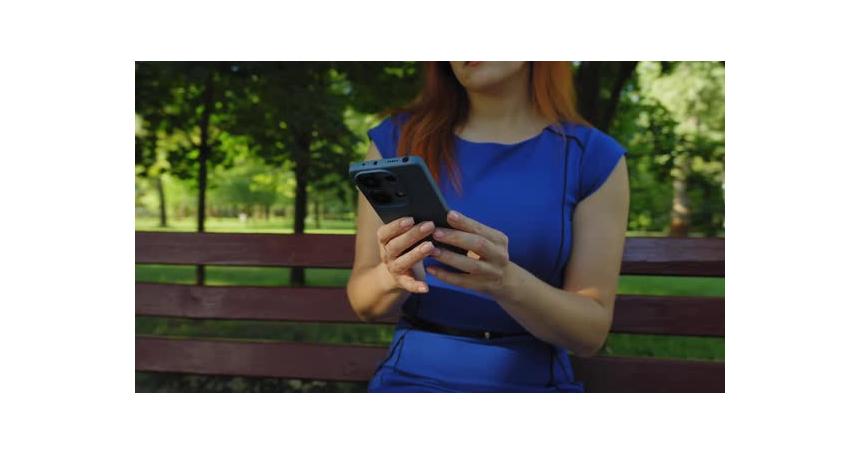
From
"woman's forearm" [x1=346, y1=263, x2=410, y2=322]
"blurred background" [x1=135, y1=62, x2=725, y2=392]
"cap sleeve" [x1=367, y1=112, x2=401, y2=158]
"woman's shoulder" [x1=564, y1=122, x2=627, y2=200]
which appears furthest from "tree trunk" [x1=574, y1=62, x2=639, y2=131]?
"woman's forearm" [x1=346, y1=263, x2=410, y2=322]

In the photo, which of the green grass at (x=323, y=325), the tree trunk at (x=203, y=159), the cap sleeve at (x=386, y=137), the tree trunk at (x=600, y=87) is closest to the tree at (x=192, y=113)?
the tree trunk at (x=203, y=159)

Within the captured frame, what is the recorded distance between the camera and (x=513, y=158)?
1231mm

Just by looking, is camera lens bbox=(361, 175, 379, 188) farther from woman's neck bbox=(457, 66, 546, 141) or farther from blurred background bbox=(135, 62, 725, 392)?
blurred background bbox=(135, 62, 725, 392)

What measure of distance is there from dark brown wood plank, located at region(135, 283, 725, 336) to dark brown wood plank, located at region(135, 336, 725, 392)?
0.08 m

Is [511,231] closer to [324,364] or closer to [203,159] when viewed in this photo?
[324,364]

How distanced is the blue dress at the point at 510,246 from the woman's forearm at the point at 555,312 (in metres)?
0.08

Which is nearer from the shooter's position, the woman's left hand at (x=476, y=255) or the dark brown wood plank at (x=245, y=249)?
the woman's left hand at (x=476, y=255)

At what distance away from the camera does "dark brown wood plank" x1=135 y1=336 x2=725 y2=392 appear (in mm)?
1621

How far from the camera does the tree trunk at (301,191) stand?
5.69 ft

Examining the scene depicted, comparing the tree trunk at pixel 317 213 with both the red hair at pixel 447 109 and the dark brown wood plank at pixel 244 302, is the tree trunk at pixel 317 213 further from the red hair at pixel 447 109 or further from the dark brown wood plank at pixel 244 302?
the red hair at pixel 447 109
